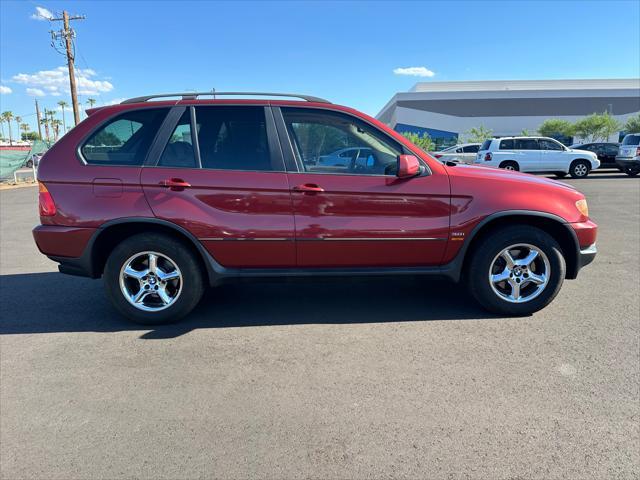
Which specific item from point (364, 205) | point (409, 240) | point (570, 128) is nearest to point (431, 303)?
point (409, 240)

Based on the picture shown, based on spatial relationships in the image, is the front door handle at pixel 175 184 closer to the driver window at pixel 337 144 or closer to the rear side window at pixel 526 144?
the driver window at pixel 337 144

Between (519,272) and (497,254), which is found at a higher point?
(497,254)

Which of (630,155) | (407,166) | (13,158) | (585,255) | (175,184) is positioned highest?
(13,158)

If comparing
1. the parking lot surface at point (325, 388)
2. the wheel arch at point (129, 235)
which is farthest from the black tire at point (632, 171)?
the wheel arch at point (129, 235)

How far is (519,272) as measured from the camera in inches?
158

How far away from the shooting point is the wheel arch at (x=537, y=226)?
152 inches

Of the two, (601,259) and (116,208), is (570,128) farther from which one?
(116,208)

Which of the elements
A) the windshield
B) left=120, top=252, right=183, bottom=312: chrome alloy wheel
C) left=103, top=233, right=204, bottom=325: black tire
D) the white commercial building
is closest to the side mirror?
left=103, top=233, right=204, bottom=325: black tire

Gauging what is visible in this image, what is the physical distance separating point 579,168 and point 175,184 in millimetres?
19840

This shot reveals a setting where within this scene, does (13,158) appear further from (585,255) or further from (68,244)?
(585,255)

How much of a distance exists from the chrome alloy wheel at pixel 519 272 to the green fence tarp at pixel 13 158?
83.0ft

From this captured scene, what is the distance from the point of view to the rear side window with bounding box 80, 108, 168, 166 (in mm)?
3811

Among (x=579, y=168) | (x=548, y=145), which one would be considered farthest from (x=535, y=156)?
(x=579, y=168)

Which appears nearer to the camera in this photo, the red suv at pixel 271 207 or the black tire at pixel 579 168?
the red suv at pixel 271 207
